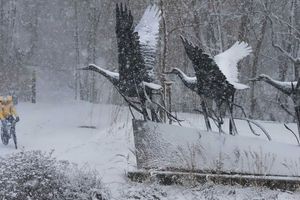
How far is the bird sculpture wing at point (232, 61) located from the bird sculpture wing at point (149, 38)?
3.95 ft

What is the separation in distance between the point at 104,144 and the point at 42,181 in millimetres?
4795

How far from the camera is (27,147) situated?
1384 centimetres

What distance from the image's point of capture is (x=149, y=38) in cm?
947

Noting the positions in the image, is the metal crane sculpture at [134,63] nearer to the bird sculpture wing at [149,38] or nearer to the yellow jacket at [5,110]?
the bird sculpture wing at [149,38]

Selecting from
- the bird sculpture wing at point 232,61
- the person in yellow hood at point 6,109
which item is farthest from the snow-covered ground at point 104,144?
the bird sculpture wing at point 232,61

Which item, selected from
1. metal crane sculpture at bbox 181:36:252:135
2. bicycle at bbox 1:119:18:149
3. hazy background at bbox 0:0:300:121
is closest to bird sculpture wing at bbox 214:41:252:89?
metal crane sculpture at bbox 181:36:252:135

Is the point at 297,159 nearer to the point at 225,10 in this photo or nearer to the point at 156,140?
the point at 156,140

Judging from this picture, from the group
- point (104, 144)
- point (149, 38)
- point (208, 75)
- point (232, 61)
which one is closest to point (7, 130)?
point (104, 144)

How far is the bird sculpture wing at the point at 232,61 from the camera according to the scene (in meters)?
8.48

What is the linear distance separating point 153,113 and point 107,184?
1723 millimetres

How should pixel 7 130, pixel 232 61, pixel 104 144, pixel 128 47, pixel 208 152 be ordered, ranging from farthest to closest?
pixel 7 130, pixel 104 144, pixel 232 61, pixel 128 47, pixel 208 152

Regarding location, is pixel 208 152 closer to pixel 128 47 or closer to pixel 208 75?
pixel 208 75

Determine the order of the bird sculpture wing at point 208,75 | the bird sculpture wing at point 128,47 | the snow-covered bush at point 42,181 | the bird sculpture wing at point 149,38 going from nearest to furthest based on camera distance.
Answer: the snow-covered bush at point 42,181 < the bird sculpture wing at point 208,75 < the bird sculpture wing at point 128,47 < the bird sculpture wing at point 149,38

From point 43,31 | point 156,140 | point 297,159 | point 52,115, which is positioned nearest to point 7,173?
point 156,140
